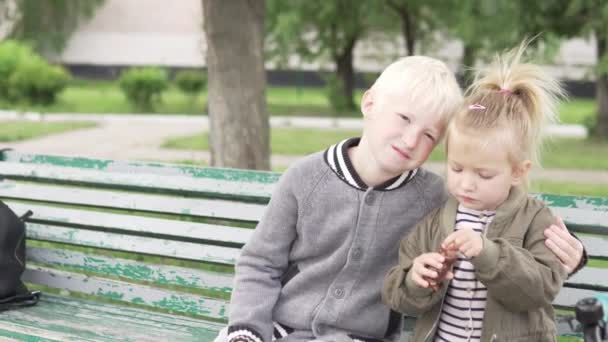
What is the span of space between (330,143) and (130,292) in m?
10.4

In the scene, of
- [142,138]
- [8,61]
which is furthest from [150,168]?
[8,61]

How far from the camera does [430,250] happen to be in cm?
255

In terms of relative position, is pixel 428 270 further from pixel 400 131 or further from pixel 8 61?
pixel 8 61

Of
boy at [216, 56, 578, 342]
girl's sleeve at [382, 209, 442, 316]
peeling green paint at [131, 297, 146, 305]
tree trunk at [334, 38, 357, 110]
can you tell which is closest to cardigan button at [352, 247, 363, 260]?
boy at [216, 56, 578, 342]

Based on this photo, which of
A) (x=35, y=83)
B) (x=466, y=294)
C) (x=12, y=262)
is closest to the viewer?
(x=466, y=294)

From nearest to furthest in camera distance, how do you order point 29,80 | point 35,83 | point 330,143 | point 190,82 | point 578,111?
point 330,143 < point 29,80 < point 35,83 < point 190,82 < point 578,111

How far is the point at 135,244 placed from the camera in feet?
12.1

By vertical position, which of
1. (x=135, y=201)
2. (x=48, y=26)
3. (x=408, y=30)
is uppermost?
(x=48, y=26)

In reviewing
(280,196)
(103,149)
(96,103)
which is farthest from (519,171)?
(96,103)

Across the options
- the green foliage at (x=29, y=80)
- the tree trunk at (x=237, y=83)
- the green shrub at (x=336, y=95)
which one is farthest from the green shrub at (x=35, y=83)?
the tree trunk at (x=237, y=83)

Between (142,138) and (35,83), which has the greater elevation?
(35,83)

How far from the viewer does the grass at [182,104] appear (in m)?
21.8

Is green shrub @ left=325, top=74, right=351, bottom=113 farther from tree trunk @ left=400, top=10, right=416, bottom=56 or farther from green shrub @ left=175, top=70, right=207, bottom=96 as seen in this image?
Answer: green shrub @ left=175, top=70, right=207, bottom=96

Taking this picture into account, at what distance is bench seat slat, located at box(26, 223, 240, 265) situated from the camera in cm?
350
